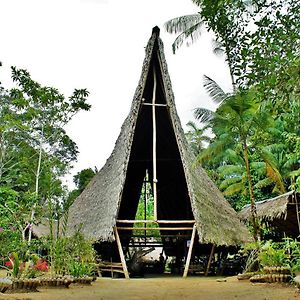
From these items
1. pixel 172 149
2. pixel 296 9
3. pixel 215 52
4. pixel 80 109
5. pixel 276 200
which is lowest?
pixel 276 200

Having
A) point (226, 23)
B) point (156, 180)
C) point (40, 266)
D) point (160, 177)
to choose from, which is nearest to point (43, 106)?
point (160, 177)

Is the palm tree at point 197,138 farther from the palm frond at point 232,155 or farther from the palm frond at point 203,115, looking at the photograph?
the palm frond at point 203,115

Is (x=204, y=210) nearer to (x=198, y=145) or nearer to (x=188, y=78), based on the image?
(x=188, y=78)

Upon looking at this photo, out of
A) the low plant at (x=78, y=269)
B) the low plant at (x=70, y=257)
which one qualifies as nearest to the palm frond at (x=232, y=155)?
the low plant at (x=70, y=257)

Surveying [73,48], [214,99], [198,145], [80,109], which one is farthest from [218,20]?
[198,145]

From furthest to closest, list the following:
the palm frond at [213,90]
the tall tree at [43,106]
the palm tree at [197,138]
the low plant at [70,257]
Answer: the palm tree at [197,138] < the tall tree at [43,106] < the palm frond at [213,90] < the low plant at [70,257]

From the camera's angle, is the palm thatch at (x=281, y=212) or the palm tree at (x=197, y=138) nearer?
the palm thatch at (x=281, y=212)

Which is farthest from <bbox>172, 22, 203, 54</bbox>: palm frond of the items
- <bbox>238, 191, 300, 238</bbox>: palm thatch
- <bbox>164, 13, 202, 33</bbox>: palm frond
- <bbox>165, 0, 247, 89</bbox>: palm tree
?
<bbox>165, 0, 247, 89</bbox>: palm tree

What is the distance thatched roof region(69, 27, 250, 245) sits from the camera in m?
11.2

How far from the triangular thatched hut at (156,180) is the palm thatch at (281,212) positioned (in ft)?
3.11

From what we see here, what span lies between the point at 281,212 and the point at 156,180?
3.40m

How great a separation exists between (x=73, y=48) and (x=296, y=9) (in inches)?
253

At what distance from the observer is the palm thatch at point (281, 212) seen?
1011cm

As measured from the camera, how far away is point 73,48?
30.6ft
